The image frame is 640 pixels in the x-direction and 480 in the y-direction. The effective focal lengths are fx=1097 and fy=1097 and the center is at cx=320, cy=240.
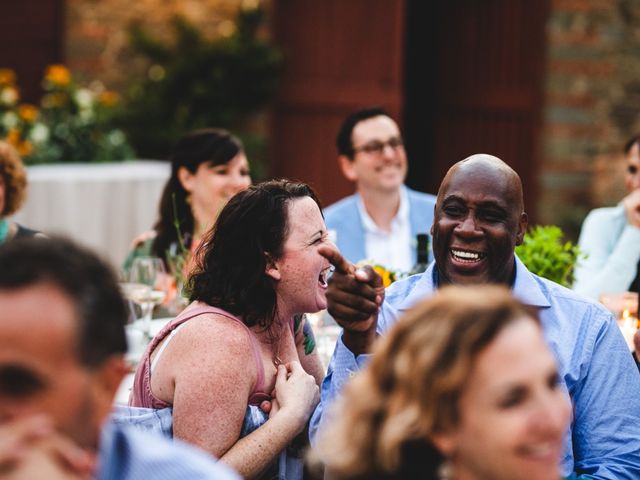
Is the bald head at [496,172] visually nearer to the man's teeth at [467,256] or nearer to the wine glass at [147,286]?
the man's teeth at [467,256]

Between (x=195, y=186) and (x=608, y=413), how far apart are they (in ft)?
9.44

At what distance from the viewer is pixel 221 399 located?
2838 mm

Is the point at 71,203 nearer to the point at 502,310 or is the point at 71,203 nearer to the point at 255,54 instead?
the point at 255,54

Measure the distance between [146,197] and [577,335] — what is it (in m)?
6.11

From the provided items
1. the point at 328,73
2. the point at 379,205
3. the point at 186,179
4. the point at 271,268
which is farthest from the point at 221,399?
the point at 328,73

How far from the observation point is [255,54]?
941cm

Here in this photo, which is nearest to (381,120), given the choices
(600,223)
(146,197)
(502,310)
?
(600,223)

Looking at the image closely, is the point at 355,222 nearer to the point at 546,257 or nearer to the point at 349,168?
the point at 349,168

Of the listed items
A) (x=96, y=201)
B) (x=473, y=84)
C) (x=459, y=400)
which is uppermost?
(x=459, y=400)

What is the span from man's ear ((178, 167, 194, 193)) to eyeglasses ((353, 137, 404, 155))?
3.81 feet

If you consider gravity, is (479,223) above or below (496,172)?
below

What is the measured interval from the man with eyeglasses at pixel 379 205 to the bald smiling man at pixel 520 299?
242 cm

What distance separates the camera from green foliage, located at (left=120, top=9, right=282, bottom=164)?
9.40m

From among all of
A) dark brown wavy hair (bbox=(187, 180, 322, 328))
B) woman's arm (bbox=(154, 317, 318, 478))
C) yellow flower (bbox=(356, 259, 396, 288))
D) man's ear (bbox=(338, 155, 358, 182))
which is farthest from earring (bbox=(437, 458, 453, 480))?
man's ear (bbox=(338, 155, 358, 182))
